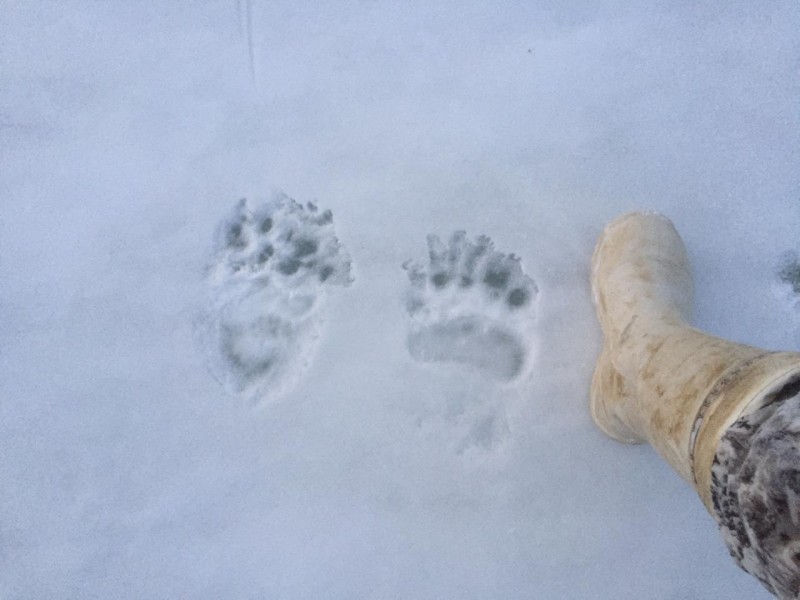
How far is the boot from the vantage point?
0.87 metres

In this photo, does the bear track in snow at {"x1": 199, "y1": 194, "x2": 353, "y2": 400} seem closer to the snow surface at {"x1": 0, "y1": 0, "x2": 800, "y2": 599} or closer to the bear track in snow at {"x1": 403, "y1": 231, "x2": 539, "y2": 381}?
the snow surface at {"x1": 0, "y1": 0, "x2": 800, "y2": 599}

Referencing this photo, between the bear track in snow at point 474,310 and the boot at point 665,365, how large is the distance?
197mm

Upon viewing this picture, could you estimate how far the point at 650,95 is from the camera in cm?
169

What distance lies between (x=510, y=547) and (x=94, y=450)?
1121mm

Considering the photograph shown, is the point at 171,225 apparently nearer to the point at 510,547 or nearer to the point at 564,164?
the point at 564,164

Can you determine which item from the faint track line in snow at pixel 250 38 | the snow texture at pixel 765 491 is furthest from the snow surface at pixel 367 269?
the snow texture at pixel 765 491

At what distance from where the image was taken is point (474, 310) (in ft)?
5.39

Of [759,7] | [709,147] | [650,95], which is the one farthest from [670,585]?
[759,7]

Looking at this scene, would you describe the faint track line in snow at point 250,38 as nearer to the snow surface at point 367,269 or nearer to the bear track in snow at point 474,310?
the snow surface at point 367,269

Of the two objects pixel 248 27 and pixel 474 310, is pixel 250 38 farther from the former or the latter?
pixel 474 310

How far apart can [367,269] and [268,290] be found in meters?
0.27

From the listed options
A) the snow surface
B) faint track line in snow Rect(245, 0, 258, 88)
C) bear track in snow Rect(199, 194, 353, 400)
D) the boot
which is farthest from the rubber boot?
faint track line in snow Rect(245, 0, 258, 88)

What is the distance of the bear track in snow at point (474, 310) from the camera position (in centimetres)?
164

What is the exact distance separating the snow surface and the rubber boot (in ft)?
0.35
